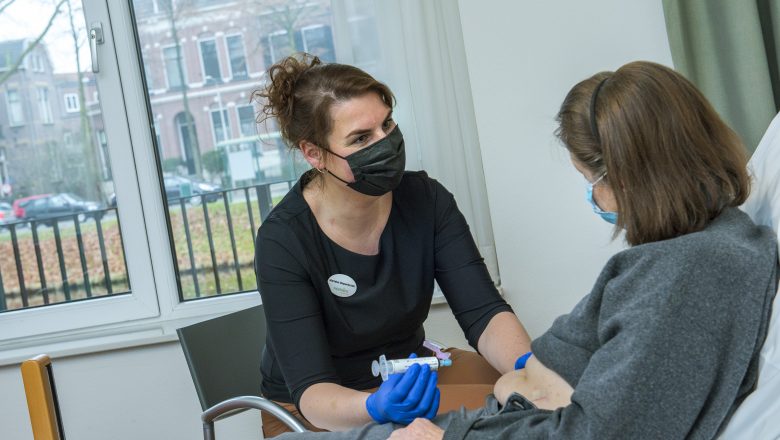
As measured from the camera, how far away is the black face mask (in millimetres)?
1706

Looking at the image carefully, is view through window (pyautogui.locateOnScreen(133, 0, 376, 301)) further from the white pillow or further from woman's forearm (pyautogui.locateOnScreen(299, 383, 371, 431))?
the white pillow

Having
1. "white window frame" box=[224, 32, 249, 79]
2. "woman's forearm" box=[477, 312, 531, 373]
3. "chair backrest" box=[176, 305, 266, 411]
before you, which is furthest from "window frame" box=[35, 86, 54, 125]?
"woman's forearm" box=[477, 312, 531, 373]

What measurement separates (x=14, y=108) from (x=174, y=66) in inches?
22.7

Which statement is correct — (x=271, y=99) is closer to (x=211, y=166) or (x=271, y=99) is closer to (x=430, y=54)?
(x=430, y=54)

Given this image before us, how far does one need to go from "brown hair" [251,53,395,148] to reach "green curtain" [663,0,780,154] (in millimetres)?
826

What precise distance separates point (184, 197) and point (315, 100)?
107 centimetres

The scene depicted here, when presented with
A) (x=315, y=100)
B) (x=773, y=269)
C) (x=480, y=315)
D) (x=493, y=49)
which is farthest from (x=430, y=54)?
(x=773, y=269)

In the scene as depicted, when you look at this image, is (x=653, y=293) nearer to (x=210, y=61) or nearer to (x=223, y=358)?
(x=223, y=358)

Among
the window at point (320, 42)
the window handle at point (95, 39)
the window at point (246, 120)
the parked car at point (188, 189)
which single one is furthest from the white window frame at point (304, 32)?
the window handle at point (95, 39)

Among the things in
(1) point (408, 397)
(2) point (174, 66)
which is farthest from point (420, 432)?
(2) point (174, 66)

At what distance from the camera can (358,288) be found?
1736 millimetres

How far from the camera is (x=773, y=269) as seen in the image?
1.07 m

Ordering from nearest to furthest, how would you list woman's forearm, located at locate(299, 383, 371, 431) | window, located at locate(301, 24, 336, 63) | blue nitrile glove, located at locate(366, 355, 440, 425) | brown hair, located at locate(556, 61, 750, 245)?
brown hair, located at locate(556, 61, 750, 245), blue nitrile glove, located at locate(366, 355, 440, 425), woman's forearm, located at locate(299, 383, 371, 431), window, located at locate(301, 24, 336, 63)

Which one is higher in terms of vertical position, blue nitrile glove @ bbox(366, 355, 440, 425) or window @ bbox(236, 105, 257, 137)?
window @ bbox(236, 105, 257, 137)
